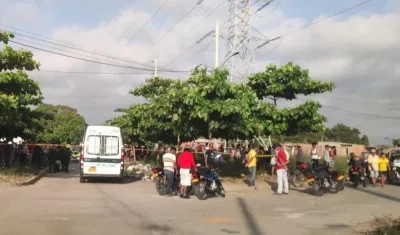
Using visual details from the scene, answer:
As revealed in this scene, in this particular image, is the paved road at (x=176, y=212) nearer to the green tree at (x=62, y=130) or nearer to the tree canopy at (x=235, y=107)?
the tree canopy at (x=235, y=107)

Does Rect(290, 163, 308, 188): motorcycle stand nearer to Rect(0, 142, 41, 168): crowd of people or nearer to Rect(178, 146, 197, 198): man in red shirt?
Rect(178, 146, 197, 198): man in red shirt

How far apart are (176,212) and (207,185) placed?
3.81m

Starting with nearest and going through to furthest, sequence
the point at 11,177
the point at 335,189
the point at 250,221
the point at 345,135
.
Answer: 1. the point at 250,221
2. the point at 335,189
3. the point at 11,177
4. the point at 345,135

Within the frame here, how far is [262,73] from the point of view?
2488 cm

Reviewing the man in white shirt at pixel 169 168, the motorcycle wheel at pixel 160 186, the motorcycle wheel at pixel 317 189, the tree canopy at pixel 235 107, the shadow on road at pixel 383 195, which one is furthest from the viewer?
the tree canopy at pixel 235 107

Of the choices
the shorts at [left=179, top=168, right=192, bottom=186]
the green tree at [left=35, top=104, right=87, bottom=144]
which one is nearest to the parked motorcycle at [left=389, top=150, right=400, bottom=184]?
the shorts at [left=179, top=168, right=192, bottom=186]

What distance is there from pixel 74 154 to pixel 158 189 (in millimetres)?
38671

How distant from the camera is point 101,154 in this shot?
22.0 meters

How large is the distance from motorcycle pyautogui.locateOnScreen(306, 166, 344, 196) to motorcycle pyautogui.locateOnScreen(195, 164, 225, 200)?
3.26 m

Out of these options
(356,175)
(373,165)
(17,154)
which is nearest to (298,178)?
(356,175)

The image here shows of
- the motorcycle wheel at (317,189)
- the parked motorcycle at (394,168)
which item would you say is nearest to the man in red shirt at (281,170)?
the motorcycle wheel at (317,189)

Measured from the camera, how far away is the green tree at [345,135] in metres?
95.7

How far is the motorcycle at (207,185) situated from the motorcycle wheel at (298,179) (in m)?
5.13

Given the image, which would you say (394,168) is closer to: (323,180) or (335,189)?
(335,189)
